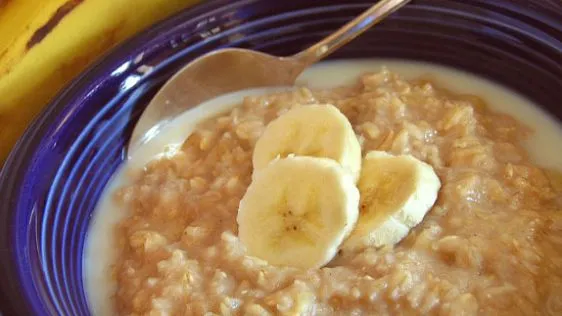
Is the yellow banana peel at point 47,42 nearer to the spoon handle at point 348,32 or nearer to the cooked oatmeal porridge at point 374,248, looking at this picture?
the cooked oatmeal porridge at point 374,248

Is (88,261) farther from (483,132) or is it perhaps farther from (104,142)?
(483,132)

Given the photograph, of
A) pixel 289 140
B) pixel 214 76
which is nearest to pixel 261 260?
pixel 289 140

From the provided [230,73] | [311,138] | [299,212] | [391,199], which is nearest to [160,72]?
[230,73]

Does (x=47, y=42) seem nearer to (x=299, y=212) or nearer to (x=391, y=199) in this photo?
(x=299, y=212)

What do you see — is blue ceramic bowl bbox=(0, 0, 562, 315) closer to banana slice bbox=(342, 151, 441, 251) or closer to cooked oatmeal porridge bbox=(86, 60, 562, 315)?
cooked oatmeal porridge bbox=(86, 60, 562, 315)

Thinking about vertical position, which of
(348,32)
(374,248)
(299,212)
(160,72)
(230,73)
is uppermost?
(160,72)
